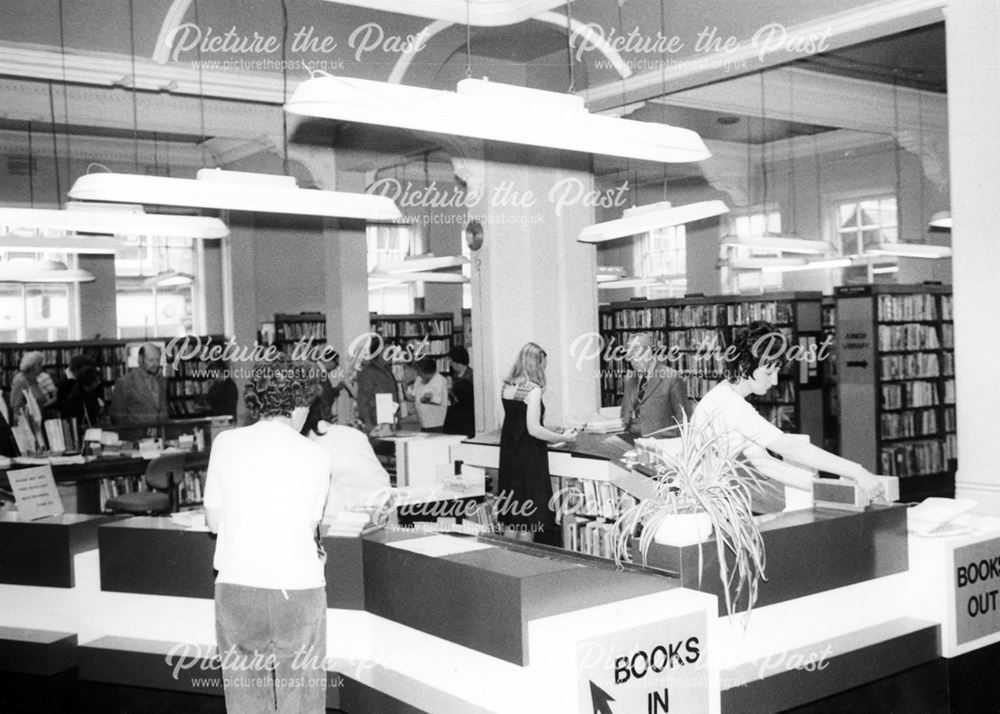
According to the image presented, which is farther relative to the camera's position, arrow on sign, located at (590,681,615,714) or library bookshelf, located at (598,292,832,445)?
library bookshelf, located at (598,292,832,445)

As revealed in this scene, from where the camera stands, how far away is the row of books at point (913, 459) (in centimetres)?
1027

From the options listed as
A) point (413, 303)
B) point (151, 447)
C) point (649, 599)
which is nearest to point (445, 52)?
point (151, 447)

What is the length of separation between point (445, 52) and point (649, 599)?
18.3 feet

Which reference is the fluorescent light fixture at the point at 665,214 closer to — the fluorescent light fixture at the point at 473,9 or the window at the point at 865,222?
the fluorescent light fixture at the point at 473,9

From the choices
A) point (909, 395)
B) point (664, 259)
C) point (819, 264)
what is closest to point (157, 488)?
point (909, 395)

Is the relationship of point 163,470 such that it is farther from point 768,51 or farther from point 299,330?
point 299,330

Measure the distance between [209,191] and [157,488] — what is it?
3.18 m

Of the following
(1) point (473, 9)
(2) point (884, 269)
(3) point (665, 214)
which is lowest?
(3) point (665, 214)

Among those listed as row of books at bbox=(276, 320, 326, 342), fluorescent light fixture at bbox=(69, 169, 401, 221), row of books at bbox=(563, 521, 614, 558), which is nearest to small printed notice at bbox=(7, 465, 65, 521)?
fluorescent light fixture at bbox=(69, 169, 401, 221)

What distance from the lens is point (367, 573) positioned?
4.10 m

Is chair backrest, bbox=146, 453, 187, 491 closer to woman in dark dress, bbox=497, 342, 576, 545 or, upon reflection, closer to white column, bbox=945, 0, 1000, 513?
woman in dark dress, bbox=497, 342, 576, 545

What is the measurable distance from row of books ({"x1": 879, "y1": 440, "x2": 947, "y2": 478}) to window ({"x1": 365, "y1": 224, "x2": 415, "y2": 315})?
8.52m

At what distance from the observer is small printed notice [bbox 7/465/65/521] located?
5.09m

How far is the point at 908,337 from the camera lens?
10562 millimetres
